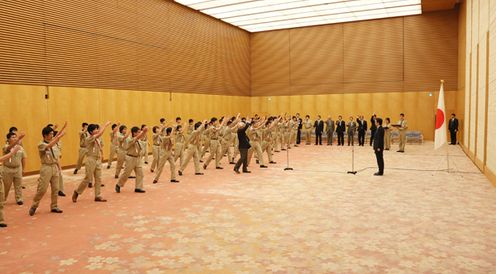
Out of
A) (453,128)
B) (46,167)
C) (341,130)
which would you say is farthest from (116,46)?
(453,128)

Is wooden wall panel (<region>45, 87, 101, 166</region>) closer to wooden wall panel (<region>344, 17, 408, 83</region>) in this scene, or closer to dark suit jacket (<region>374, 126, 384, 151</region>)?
Answer: dark suit jacket (<region>374, 126, 384, 151</region>)

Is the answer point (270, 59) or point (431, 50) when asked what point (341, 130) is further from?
point (270, 59)

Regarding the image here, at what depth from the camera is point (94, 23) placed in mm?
16219

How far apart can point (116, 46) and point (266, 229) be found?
13597 mm

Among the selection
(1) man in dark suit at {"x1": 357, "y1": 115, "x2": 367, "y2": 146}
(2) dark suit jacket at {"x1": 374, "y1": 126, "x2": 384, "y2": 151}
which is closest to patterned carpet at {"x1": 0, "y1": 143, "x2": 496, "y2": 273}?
(2) dark suit jacket at {"x1": 374, "y1": 126, "x2": 384, "y2": 151}

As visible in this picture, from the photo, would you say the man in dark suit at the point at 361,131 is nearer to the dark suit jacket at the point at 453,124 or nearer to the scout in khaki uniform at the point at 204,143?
the dark suit jacket at the point at 453,124

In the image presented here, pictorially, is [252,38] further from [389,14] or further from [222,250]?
[222,250]

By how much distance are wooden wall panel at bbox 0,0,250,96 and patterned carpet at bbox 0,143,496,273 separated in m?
5.42

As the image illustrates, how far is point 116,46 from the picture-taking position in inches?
681

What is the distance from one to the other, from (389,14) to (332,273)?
76.3 ft

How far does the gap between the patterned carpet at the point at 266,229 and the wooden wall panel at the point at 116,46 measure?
542cm

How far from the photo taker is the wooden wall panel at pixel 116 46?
13586mm

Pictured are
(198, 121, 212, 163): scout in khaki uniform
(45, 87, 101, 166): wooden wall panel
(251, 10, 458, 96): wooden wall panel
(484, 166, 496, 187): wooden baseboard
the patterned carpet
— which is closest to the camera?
the patterned carpet

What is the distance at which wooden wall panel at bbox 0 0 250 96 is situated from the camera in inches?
535
